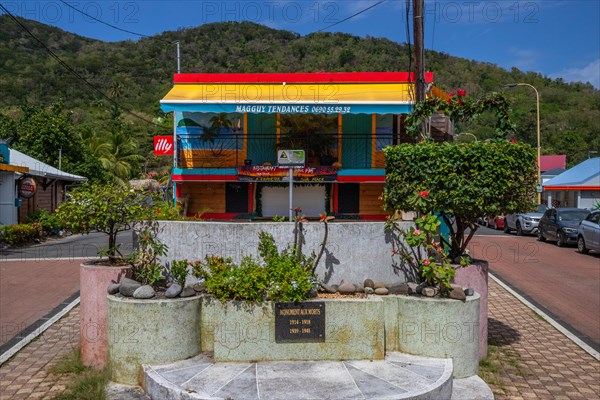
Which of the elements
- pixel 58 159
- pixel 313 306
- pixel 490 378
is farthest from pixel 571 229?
pixel 58 159

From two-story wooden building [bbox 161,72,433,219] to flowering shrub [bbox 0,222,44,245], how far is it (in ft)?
28.3

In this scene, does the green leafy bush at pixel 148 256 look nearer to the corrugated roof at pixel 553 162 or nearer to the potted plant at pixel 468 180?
the potted plant at pixel 468 180

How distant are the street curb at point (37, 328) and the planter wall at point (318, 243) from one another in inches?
97.6

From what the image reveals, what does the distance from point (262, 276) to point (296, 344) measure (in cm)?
82

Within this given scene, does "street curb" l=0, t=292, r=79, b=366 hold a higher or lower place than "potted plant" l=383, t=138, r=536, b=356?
lower

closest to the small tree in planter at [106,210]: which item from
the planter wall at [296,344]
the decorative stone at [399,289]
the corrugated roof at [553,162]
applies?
the planter wall at [296,344]

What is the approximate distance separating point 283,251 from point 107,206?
6.90 feet

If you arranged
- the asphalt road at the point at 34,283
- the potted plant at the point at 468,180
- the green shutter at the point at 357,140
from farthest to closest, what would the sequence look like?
the green shutter at the point at 357,140 < the asphalt road at the point at 34,283 < the potted plant at the point at 468,180

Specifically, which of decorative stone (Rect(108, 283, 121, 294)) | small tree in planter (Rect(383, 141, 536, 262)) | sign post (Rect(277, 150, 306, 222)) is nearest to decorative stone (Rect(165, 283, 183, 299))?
decorative stone (Rect(108, 283, 121, 294))

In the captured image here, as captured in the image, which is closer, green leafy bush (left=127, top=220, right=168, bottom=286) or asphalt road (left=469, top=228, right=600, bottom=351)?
green leafy bush (left=127, top=220, right=168, bottom=286)

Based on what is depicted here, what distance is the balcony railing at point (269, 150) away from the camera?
14.7 m

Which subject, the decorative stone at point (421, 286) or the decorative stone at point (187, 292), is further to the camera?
the decorative stone at point (421, 286)

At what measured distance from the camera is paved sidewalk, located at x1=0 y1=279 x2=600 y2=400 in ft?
19.7

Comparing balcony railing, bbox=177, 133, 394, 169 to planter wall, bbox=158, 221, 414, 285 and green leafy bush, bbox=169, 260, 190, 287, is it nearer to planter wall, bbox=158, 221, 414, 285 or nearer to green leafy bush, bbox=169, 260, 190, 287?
planter wall, bbox=158, 221, 414, 285
